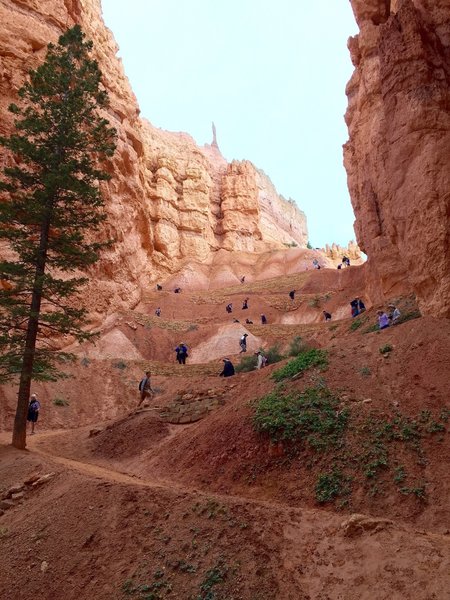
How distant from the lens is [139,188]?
149 feet

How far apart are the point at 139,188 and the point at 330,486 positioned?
135ft

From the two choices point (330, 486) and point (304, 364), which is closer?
point (330, 486)

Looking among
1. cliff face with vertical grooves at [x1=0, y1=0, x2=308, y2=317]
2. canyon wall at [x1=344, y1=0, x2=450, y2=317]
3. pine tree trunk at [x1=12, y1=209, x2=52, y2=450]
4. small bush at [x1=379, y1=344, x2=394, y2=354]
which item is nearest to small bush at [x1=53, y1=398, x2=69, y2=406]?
pine tree trunk at [x1=12, y1=209, x2=52, y2=450]

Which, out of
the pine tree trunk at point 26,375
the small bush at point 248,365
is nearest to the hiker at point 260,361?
the small bush at point 248,365

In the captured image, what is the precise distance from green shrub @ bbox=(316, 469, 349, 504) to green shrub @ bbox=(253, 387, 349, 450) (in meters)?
0.77

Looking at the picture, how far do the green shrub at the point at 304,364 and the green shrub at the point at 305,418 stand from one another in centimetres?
147

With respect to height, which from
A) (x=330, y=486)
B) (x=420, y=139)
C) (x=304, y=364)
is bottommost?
(x=330, y=486)

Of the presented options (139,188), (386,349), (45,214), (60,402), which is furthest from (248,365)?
(139,188)

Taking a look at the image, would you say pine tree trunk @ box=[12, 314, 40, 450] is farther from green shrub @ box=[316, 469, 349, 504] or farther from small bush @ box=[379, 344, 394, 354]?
small bush @ box=[379, 344, 394, 354]

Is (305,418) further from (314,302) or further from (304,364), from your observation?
(314,302)

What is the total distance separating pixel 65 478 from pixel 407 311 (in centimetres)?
1270

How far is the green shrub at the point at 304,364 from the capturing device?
42.2 ft

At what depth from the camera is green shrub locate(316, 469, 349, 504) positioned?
8311 millimetres

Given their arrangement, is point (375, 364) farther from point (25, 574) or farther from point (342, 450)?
point (25, 574)
